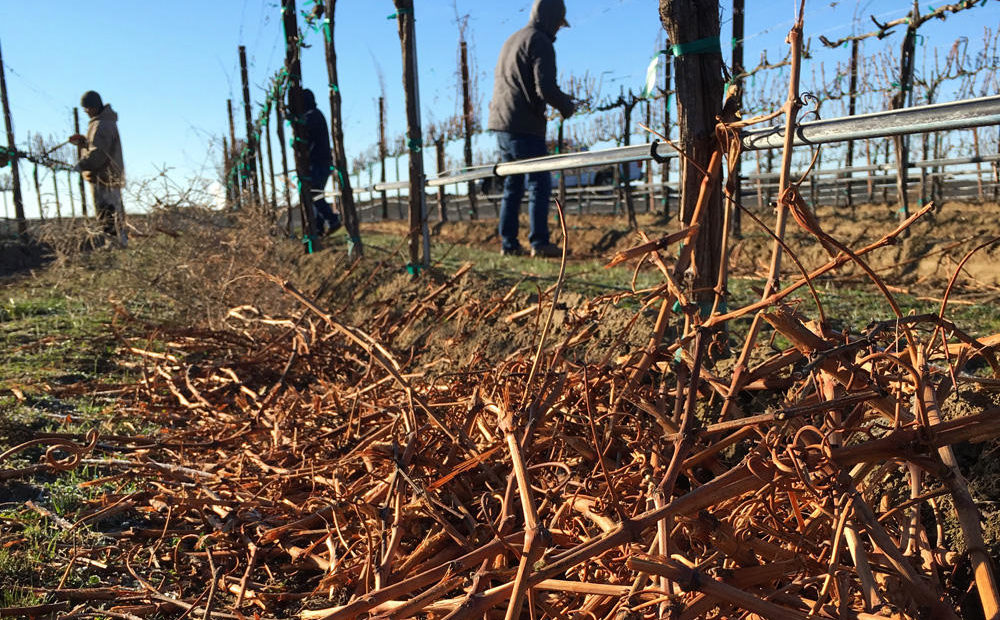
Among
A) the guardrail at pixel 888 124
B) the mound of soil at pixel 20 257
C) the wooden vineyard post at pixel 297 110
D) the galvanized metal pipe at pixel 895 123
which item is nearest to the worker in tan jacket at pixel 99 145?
the wooden vineyard post at pixel 297 110

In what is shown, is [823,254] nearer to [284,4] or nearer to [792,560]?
[284,4]

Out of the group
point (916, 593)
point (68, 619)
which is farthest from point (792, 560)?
point (68, 619)

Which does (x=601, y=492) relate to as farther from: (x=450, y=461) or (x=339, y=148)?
(x=339, y=148)

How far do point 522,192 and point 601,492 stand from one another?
5.46 metres

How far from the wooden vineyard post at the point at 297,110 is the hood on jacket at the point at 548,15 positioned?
10.7 ft

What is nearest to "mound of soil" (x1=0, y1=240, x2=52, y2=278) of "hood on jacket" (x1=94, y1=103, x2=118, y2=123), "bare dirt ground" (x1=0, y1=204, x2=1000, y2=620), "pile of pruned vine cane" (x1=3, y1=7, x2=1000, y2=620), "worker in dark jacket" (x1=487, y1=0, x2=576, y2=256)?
"hood on jacket" (x1=94, y1=103, x2=118, y2=123)

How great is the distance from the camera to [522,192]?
6.76m

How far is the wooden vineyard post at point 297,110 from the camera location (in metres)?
8.34

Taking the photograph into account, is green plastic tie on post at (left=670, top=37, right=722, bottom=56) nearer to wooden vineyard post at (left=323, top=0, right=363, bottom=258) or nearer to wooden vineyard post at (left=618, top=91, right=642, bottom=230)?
wooden vineyard post at (left=323, top=0, right=363, bottom=258)

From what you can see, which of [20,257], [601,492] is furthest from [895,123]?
[20,257]

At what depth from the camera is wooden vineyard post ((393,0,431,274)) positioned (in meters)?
5.69

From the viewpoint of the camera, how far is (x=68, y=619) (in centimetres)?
174

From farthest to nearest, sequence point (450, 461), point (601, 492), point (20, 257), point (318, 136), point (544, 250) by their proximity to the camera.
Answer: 1. point (20, 257)
2. point (318, 136)
3. point (544, 250)
4. point (450, 461)
5. point (601, 492)

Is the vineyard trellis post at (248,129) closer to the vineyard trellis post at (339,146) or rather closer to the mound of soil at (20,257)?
the mound of soil at (20,257)
